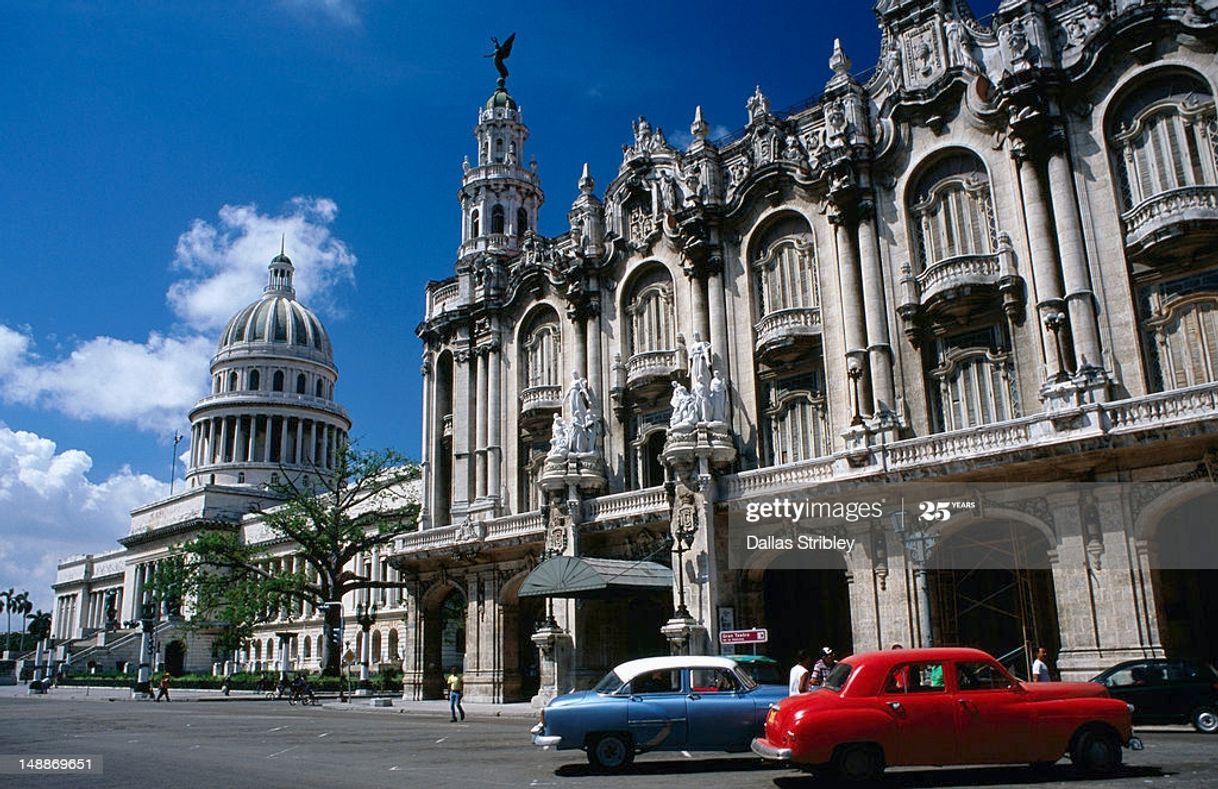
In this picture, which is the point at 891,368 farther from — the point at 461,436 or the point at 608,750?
the point at 461,436

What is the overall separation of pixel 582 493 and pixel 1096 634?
18.7m

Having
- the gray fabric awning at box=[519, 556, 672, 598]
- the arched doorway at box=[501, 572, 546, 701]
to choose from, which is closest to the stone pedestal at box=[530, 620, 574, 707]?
the gray fabric awning at box=[519, 556, 672, 598]

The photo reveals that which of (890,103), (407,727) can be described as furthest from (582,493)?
(890,103)

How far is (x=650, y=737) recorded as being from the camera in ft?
49.5

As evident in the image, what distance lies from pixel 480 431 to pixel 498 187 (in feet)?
47.2

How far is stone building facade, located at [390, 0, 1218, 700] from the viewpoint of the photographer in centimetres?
2523

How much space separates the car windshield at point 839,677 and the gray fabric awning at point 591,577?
1758 centimetres

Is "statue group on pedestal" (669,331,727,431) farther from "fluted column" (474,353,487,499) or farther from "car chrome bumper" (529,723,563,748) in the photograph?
"car chrome bumper" (529,723,563,748)

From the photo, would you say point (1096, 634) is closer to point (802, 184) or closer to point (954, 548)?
point (954, 548)

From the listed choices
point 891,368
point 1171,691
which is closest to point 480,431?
point 891,368

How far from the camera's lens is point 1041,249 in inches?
1085

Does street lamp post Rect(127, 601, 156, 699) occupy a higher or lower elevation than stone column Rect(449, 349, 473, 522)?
lower

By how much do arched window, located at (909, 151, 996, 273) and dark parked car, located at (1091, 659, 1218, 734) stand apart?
13.9 metres

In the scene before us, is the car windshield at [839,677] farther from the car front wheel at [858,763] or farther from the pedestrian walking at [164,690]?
the pedestrian walking at [164,690]
